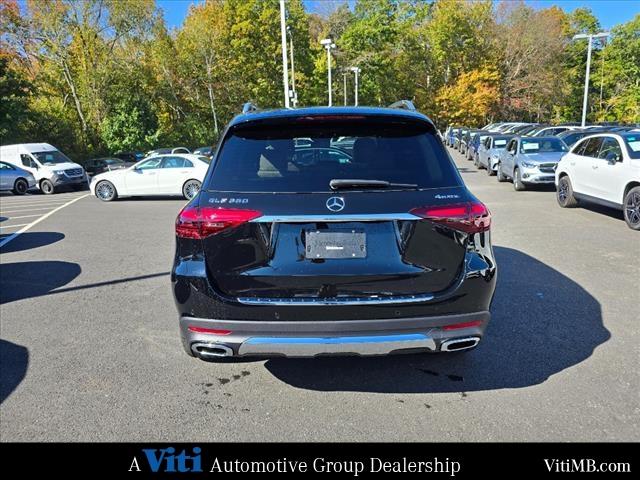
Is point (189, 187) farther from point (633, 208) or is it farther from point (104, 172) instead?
point (633, 208)

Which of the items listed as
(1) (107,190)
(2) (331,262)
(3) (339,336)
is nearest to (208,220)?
(2) (331,262)

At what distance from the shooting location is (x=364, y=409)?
10.9 feet

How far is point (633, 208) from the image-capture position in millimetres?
8945

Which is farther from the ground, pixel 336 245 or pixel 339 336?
pixel 336 245

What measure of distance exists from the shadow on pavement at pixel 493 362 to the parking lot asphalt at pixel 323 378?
0.6 inches

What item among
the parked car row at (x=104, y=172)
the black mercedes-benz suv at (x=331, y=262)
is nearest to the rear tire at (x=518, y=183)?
the parked car row at (x=104, y=172)

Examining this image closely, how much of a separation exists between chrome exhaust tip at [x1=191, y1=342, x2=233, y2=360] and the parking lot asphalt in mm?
459

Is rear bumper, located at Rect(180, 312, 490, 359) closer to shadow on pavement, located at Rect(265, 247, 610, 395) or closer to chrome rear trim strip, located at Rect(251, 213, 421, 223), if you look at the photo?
chrome rear trim strip, located at Rect(251, 213, 421, 223)

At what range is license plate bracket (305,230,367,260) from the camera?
2.88 meters

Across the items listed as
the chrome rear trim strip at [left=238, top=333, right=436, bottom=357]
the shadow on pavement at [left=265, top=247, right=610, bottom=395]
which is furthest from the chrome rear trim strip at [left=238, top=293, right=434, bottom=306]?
the shadow on pavement at [left=265, top=247, right=610, bottom=395]

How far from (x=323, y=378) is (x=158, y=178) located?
13526 millimetres

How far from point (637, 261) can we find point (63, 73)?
36.5m

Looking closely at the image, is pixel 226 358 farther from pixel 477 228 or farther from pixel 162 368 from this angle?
pixel 477 228

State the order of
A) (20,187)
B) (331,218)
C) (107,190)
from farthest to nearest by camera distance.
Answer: (20,187) → (107,190) → (331,218)
